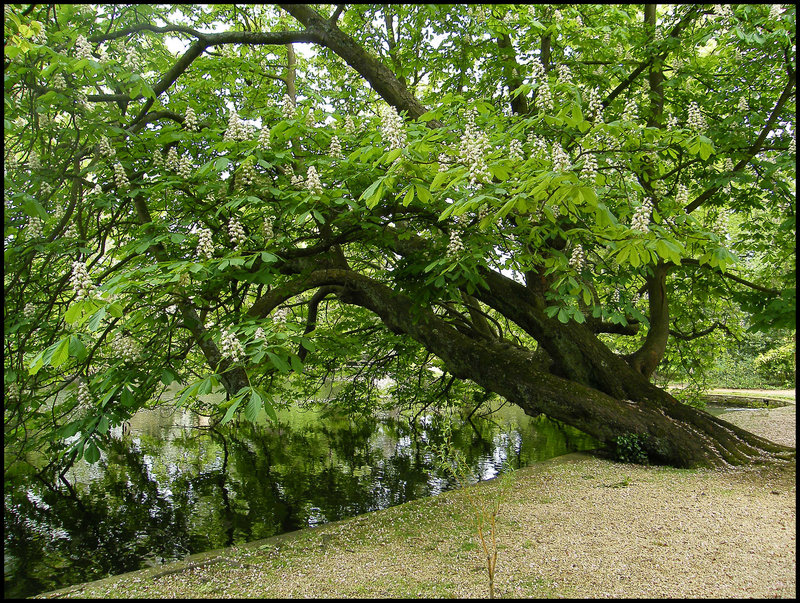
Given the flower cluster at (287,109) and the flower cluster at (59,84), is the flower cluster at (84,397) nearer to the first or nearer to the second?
the flower cluster at (59,84)

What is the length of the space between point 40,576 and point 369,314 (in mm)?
5093

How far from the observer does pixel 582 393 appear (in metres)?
5.42

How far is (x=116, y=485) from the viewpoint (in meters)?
7.00

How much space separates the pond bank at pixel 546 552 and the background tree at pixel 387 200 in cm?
107

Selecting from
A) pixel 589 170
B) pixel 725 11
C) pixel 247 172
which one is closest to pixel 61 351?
pixel 247 172

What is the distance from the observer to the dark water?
4.81 m

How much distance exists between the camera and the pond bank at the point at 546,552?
2717mm

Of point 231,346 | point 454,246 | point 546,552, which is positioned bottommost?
point 546,552

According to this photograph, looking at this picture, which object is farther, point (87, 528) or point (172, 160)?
point (87, 528)

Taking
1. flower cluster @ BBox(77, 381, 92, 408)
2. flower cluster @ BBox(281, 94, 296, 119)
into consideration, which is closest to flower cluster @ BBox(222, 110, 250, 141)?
flower cluster @ BBox(281, 94, 296, 119)

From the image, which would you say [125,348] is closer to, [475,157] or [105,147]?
[105,147]

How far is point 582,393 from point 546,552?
2602 millimetres

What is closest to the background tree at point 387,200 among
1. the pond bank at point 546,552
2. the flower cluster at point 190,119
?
the flower cluster at point 190,119

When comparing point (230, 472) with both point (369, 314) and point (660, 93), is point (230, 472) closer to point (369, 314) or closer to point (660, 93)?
point (369, 314)
